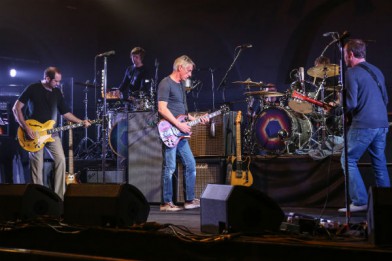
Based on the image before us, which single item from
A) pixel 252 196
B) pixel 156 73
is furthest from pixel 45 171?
pixel 252 196

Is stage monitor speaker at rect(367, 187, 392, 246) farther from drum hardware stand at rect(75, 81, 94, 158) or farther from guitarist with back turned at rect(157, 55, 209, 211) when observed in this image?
drum hardware stand at rect(75, 81, 94, 158)

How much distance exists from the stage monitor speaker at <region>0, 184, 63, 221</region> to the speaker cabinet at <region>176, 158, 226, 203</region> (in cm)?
293

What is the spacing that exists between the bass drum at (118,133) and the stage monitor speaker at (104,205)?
530cm

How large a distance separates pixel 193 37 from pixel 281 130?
13.7 ft

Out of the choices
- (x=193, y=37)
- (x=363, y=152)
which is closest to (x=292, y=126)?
(x=363, y=152)

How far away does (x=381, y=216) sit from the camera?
3359mm

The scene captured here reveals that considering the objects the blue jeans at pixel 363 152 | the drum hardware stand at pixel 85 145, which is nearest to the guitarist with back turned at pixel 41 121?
the drum hardware stand at pixel 85 145

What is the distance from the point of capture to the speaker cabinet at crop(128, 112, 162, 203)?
807 cm

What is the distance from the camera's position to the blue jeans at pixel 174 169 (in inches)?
276

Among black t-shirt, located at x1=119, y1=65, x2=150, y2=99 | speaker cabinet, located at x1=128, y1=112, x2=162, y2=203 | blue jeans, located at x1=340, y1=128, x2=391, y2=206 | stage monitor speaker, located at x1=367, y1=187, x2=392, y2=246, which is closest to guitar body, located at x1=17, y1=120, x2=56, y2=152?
speaker cabinet, located at x1=128, y1=112, x2=162, y2=203

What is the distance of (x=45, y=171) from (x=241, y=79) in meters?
4.84

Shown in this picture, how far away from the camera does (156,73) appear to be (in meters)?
11.5

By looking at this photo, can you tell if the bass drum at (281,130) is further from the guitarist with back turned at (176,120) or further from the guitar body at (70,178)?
the guitar body at (70,178)

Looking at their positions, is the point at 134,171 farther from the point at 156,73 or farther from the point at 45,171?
the point at 156,73
